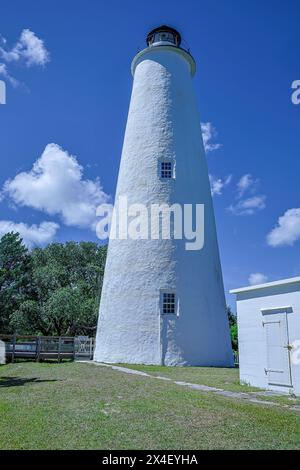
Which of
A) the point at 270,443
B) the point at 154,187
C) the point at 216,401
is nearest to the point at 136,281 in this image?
the point at 154,187

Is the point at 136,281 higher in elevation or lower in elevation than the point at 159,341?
higher

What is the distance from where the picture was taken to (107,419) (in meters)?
6.10

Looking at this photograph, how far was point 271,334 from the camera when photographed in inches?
382

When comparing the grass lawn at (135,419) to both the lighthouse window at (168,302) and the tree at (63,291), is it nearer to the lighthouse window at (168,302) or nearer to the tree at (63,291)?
the lighthouse window at (168,302)

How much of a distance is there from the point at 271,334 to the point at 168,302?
6.72 m

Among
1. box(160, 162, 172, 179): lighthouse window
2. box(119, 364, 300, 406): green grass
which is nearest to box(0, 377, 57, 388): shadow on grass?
box(119, 364, 300, 406): green grass

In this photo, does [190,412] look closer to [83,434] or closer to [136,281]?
[83,434]

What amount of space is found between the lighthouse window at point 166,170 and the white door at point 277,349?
9199 millimetres

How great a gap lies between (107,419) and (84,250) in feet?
98.6

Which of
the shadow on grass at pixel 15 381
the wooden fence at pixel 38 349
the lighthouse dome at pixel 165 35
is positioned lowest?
the shadow on grass at pixel 15 381

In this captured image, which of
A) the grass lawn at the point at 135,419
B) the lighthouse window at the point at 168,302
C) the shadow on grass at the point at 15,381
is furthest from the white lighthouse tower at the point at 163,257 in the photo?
the grass lawn at the point at 135,419

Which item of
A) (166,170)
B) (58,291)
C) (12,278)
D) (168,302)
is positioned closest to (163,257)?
(168,302)

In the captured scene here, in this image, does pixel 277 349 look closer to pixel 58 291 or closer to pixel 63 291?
pixel 63 291

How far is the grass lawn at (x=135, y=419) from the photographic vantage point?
4914 mm
